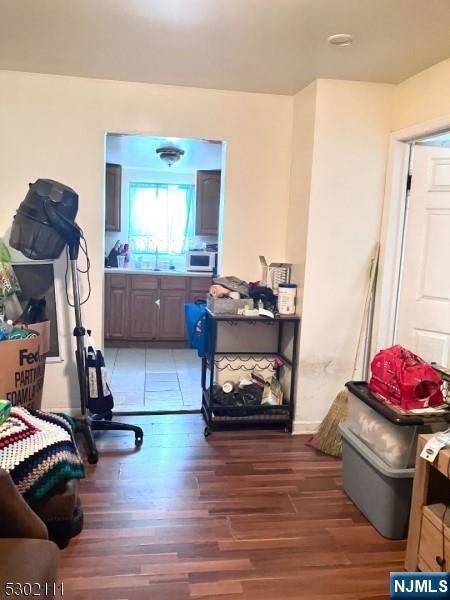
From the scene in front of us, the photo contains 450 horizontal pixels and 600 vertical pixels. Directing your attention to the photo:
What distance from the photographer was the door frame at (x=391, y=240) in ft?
10.4

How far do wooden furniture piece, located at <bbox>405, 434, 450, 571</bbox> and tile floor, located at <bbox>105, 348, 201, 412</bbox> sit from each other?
201cm

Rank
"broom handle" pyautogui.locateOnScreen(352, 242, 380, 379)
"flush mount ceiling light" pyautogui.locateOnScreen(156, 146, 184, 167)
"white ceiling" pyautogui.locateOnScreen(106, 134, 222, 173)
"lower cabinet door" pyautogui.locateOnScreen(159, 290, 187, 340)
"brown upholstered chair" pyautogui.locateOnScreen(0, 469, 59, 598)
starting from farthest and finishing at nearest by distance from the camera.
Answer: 1. "lower cabinet door" pyautogui.locateOnScreen(159, 290, 187, 340)
2. "flush mount ceiling light" pyautogui.locateOnScreen(156, 146, 184, 167)
3. "white ceiling" pyautogui.locateOnScreen(106, 134, 222, 173)
4. "broom handle" pyautogui.locateOnScreen(352, 242, 380, 379)
5. "brown upholstered chair" pyautogui.locateOnScreen(0, 469, 59, 598)

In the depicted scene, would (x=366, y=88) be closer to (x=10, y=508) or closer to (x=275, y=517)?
(x=275, y=517)

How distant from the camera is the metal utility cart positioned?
3338mm

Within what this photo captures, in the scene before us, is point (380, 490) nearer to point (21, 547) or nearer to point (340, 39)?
point (21, 547)

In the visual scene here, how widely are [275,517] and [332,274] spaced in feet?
5.22

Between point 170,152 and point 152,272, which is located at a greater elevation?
point 170,152

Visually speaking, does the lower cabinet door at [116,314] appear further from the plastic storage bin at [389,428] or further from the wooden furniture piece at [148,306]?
the plastic storage bin at [389,428]

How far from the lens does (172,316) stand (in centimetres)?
561

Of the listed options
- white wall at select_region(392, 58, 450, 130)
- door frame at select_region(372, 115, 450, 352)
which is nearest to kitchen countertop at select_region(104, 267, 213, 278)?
door frame at select_region(372, 115, 450, 352)

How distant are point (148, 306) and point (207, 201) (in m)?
1.48

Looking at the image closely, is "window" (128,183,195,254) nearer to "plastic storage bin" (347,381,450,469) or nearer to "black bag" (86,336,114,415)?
"black bag" (86,336,114,415)

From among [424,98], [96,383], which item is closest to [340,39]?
[424,98]

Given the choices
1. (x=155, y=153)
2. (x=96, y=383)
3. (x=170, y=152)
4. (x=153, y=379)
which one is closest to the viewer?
(x=96, y=383)
